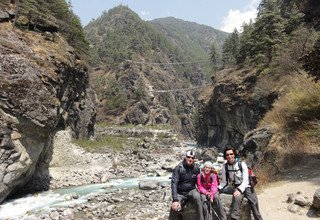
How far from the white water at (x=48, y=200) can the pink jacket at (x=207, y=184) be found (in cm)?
1534

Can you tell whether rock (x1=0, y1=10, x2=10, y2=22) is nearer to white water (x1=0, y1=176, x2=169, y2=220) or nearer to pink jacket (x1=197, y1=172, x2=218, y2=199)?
white water (x1=0, y1=176, x2=169, y2=220)

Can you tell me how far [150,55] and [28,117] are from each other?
418ft

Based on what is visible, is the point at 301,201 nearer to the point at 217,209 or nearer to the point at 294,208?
the point at 294,208

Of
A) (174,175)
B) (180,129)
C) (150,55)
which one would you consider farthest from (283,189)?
(150,55)

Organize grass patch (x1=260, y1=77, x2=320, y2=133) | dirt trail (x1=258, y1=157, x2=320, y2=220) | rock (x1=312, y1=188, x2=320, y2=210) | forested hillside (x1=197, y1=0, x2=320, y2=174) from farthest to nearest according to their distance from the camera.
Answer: grass patch (x1=260, y1=77, x2=320, y2=133) → forested hillside (x1=197, y1=0, x2=320, y2=174) → dirt trail (x1=258, y1=157, x2=320, y2=220) → rock (x1=312, y1=188, x2=320, y2=210)

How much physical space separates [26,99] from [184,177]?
18.2 meters

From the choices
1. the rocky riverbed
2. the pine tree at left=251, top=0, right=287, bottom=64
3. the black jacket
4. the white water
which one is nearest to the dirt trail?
the rocky riverbed

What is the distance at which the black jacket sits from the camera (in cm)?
880

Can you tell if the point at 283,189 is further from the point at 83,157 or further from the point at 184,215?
the point at 83,157

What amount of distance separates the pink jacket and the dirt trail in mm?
2223

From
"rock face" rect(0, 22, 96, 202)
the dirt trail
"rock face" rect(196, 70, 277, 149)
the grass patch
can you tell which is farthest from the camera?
"rock face" rect(196, 70, 277, 149)

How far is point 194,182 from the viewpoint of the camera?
891cm

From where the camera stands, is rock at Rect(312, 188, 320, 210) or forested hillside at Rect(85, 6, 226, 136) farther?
forested hillside at Rect(85, 6, 226, 136)

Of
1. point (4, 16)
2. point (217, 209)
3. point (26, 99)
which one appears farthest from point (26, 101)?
point (217, 209)
